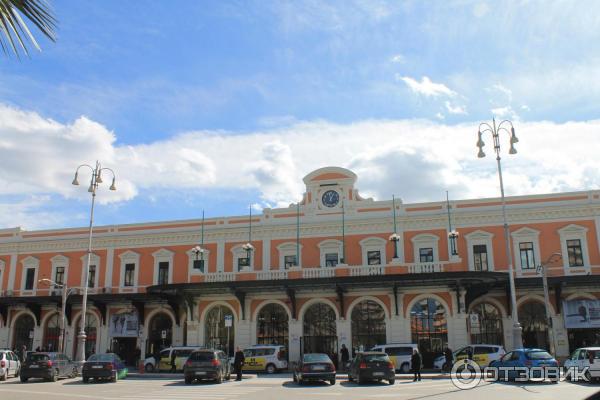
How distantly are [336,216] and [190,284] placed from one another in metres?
10.3

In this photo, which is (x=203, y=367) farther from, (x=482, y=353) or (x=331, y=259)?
(x=331, y=259)

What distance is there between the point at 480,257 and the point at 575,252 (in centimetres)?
531

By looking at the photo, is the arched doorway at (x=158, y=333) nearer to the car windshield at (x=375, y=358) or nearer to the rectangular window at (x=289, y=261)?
the rectangular window at (x=289, y=261)

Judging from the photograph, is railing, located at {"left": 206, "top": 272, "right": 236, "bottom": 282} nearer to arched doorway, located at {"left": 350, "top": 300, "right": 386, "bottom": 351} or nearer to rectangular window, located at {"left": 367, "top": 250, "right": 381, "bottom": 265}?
arched doorway, located at {"left": 350, "top": 300, "right": 386, "bottom": 351}

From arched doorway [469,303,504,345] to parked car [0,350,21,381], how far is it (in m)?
23.5

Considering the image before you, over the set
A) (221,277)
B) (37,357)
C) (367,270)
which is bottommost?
(37,357)

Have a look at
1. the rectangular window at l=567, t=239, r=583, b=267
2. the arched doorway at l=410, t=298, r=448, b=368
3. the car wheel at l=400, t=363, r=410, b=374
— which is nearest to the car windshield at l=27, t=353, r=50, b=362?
the car wheel at l=400, t=363, r=410, b=374

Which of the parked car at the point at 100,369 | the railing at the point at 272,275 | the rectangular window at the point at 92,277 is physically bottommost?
the parked car at the point at 100,369

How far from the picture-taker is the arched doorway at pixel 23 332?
39938mm

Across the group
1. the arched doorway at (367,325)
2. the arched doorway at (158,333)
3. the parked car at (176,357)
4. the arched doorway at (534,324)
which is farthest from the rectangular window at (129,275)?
the arched doorway at (534,324)

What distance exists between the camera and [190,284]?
3325 centimetres

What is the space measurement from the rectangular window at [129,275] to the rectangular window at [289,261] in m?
11.3

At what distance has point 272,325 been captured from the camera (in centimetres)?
3403

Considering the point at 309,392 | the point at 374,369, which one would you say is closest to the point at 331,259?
the point at 374,369
